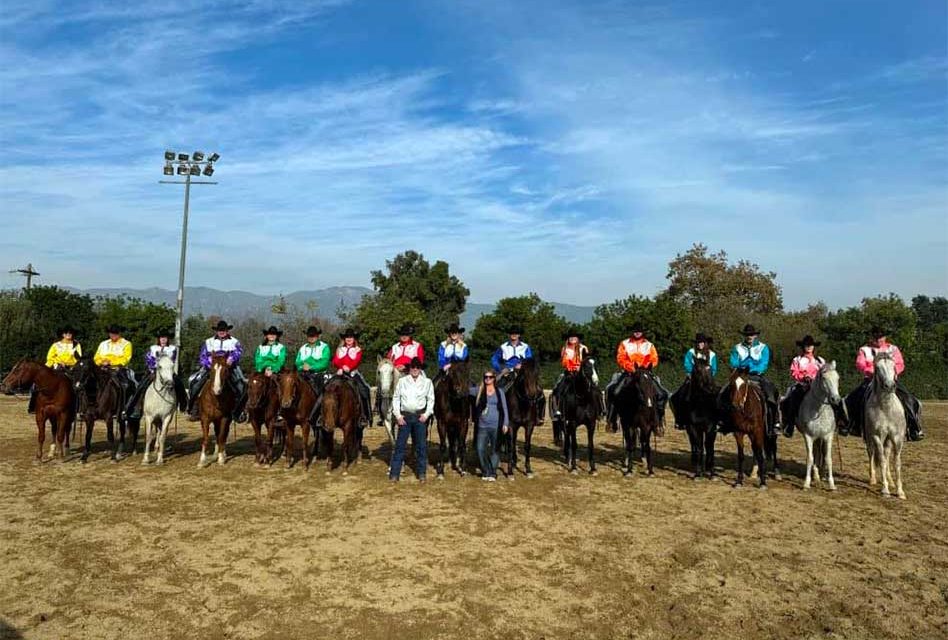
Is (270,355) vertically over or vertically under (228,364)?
over

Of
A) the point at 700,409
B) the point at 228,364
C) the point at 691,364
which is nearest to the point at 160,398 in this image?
the point at 228,364

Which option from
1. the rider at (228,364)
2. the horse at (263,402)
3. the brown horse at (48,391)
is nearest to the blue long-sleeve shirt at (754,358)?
the horse at (263,402)

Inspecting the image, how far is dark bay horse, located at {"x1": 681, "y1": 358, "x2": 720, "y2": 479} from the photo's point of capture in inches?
424

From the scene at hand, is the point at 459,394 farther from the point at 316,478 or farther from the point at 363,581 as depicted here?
the point at 363,581

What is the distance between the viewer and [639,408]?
11.3 metres

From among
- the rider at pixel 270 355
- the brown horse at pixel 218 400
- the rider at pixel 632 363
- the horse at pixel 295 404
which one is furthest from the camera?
the rider at pixel 270 355

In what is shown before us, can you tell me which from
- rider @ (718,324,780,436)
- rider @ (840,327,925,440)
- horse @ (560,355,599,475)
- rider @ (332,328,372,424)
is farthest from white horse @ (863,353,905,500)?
rider @ (332,328,372,424)

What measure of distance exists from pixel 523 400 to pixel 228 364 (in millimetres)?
5805

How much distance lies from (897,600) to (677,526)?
2726mm

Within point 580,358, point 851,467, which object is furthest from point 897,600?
point 851,467

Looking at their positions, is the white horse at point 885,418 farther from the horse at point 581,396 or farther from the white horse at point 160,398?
the white horse at point 160,398

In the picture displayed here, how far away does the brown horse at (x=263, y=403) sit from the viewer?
11492mm

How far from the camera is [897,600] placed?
6.14 meters

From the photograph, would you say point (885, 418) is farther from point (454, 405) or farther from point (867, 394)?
point (454, 405)
